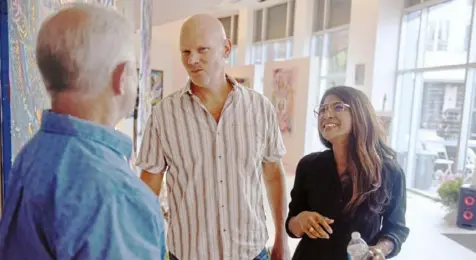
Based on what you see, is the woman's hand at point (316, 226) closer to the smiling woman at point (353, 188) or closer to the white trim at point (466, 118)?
the smiling woman at point (353, 188)

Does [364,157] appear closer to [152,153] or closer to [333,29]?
[152,153]

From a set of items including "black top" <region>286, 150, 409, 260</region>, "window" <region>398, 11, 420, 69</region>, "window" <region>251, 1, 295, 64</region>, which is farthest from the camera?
"window" <region>251, 1, 295, 64</region>

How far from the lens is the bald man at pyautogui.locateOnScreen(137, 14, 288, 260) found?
161 centimetres

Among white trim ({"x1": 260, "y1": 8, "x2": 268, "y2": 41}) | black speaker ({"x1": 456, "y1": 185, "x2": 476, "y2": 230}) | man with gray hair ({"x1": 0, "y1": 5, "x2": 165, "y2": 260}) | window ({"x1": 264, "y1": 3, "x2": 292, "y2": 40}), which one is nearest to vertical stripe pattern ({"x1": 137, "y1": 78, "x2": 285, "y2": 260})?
man with gray hair ({"x1": 0, "y1": 5, "x2": 165, "y2": 260})

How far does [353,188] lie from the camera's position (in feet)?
4.65

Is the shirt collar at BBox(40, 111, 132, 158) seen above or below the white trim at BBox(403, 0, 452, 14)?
below

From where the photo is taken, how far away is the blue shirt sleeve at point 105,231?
683 millimetres

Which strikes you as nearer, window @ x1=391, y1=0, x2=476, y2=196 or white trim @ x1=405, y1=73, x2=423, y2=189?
window @ x1=391, y1=0, x2=476, y2=196

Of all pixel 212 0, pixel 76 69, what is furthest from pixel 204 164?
pixel 212 0

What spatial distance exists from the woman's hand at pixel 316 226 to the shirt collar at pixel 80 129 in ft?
2.84

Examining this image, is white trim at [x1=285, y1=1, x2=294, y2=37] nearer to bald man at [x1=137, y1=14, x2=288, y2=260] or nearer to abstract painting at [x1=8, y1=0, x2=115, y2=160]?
bald man at [x1=137, y1=14, x2=288, y2=260]

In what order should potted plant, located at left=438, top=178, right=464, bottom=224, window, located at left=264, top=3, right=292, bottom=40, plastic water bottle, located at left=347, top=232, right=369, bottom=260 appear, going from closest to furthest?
1. plastic water bottle, located at left=347, top=232, right=369, bottom=260
2. potted plant, located at left=438, top=178, right=464, bottom=224
3. window, located at left=264, top=3, right=292, bottom=40

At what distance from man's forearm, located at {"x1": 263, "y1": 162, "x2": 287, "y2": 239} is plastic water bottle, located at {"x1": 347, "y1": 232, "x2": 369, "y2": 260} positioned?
530 mm

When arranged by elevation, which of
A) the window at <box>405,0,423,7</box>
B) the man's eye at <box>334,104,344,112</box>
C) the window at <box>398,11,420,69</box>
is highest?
the window at <box>405,0,423,7</box>
